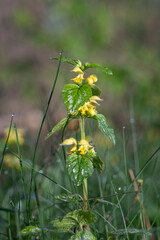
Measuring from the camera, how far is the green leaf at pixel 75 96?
0.55 m

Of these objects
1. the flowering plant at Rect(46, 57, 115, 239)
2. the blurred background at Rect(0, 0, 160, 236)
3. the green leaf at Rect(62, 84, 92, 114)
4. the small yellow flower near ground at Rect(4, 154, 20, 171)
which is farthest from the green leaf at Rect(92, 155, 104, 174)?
the blurred background at Rect(0, 0, 160, 236)

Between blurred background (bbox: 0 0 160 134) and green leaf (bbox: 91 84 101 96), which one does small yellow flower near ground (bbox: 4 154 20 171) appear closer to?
green leaf (bbox: 91 84 101 96)

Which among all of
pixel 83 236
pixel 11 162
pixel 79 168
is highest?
pixel 11 162

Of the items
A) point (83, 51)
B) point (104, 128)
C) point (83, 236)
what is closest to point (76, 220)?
point (83, 236)

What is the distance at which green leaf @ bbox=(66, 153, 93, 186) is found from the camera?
553 millimetres

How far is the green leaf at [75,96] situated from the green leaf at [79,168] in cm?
10

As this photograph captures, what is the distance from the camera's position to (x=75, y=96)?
0.56 metres

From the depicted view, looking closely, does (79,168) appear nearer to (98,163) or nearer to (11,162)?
(98,163)

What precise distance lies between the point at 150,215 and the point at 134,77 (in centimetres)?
191

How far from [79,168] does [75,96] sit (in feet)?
0.44

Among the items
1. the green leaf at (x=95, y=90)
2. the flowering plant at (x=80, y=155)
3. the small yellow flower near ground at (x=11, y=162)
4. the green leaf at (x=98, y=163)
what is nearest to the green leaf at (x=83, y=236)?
the flowering plant at (x=80, y=155)

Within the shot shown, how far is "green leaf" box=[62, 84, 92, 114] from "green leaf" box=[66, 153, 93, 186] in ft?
0.32

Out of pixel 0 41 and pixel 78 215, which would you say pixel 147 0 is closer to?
pixel 0 41

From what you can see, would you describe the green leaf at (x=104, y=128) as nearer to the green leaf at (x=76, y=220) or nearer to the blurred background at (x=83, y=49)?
the green leaf at (x=76, y=220)
